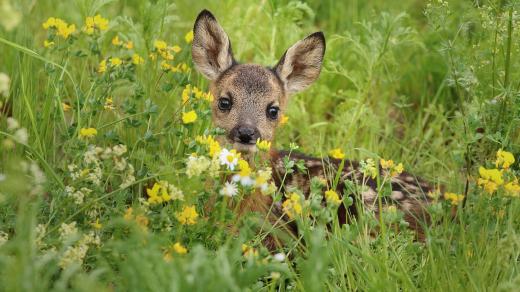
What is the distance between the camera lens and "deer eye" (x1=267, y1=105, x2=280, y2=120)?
219 inches

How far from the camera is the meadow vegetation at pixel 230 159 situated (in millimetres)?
3191

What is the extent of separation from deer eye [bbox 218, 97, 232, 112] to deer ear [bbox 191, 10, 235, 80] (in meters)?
0.35

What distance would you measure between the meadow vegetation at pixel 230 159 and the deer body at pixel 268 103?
203 millimetres

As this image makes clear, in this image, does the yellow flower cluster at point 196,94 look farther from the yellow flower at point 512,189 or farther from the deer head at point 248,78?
the yellow flower at point 512,189

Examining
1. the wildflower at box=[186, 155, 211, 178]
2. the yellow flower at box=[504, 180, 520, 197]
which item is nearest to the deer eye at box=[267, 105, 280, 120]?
the yellow flower at box=[504, 180, 520, 197]

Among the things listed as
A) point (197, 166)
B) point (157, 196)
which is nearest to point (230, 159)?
point (197, 166)

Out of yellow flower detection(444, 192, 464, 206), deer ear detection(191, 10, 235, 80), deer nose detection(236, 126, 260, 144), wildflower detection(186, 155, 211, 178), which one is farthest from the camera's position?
deer ear detection(191, 10, 235, 80)

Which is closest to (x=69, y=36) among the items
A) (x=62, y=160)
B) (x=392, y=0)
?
(x=62, y=160)

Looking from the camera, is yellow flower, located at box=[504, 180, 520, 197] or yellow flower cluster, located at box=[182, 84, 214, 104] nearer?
yellow flower, located at box=[504, 180, 520, 197]

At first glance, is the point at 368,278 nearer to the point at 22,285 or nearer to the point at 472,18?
the point at 22,285

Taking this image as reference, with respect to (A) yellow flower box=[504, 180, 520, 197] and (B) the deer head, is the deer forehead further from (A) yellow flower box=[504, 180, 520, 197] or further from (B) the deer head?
(A) yellow flower box=[504, 180, 520, 197]

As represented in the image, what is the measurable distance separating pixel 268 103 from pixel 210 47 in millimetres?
575

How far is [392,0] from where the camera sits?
7.71m

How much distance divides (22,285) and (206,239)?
109 cm
